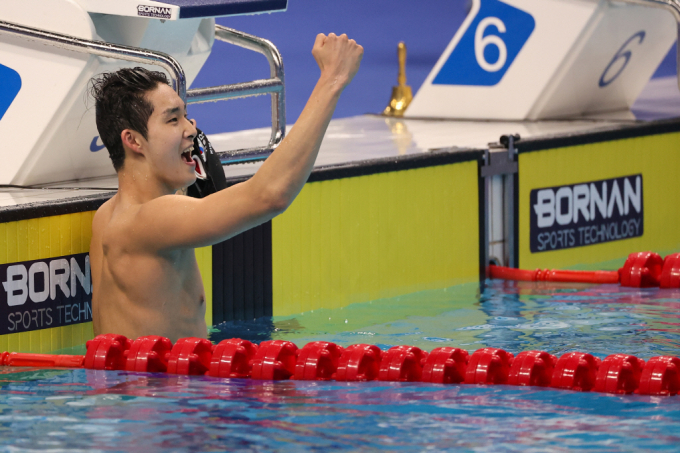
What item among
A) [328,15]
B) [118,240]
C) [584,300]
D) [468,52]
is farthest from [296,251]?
[328,15]

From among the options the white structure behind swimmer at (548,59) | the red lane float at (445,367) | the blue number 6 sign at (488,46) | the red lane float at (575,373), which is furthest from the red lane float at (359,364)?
the blue number 6 sign at (488,46)

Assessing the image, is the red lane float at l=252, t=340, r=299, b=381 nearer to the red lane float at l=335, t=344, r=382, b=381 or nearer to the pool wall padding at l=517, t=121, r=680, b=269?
the red lane float at l=335, t=344, r=382, b=381

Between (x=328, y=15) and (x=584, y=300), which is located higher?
(x=328, y=15)

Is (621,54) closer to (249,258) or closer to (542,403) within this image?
(249,258)

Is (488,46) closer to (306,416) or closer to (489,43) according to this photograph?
(489,43)

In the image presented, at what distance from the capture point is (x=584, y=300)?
4.64 meters

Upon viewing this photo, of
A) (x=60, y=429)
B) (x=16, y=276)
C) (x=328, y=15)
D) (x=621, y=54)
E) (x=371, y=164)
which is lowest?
(x=60, y=429)

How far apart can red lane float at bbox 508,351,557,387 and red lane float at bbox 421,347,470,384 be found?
128 mm

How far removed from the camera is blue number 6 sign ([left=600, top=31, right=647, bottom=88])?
6.33 metres

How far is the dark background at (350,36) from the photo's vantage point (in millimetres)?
11852

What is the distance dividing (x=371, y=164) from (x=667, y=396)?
232 cm

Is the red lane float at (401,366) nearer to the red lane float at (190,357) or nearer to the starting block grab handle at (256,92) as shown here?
the red lane float at (190,357)

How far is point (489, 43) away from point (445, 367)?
391 cm

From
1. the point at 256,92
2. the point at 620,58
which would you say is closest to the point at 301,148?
the point at 256,92
